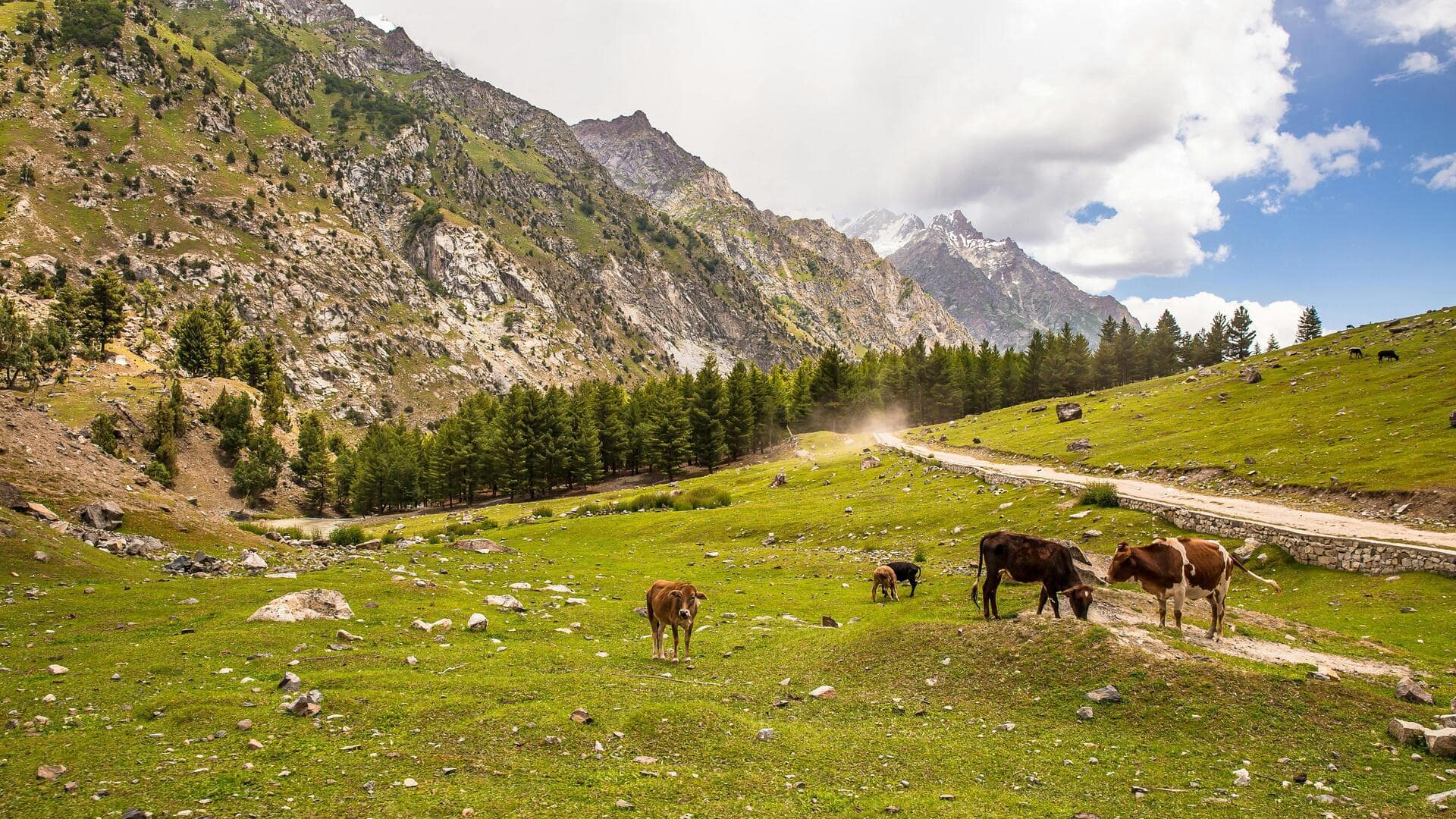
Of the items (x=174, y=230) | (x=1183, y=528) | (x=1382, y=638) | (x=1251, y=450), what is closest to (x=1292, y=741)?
(x=1382, y=638)

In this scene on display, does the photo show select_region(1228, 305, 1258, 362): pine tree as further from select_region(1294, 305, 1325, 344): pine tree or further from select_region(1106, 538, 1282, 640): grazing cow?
select_region(1106, 538, 1282, 640): grazing cow

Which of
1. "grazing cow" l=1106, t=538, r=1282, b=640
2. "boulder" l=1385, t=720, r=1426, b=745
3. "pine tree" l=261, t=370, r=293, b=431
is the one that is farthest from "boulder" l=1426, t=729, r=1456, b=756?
"pine tree" l=261, t=370, r=293, b=431

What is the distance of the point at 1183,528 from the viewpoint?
28.8 m

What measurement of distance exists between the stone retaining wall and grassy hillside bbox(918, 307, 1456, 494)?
1034 cm

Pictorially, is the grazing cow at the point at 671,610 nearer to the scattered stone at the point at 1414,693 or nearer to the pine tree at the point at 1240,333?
the scattered stone at the point at 1414,693

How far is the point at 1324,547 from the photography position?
2398cm

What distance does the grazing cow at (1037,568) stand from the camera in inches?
634

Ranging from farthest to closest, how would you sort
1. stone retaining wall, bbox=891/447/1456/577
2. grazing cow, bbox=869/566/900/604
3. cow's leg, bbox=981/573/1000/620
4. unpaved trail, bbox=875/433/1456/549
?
1. unpaved trail, bbox=875/433/1456/549
2. grazing cow, bbox=869/566/900/604
3. stone retaining wall, bbox=891/447/1456/577
4. cow's leg, bbox=981/573/1000/620

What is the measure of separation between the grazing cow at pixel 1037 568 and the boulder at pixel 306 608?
1898cm

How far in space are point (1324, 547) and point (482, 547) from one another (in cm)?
3982

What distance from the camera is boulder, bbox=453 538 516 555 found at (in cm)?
3422

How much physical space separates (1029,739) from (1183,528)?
2411 centimetres

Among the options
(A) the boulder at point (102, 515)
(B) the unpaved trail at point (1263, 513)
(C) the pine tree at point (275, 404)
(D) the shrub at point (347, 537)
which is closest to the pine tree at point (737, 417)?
(B) the unpaved trail at point (1263, 513)

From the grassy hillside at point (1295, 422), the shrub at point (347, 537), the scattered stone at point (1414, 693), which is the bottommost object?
the shrub at point (347, 537)
